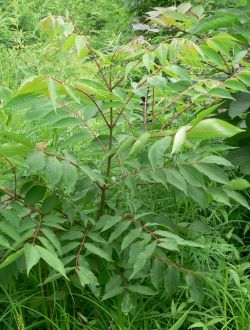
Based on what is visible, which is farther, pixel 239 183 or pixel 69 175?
pixel 239 183

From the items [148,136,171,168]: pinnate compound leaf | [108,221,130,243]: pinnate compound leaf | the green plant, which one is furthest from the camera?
[108,221,130,243]: pinnate compound leaf

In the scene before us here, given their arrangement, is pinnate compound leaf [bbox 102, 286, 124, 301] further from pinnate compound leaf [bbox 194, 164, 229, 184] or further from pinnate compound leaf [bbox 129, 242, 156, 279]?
pinnate compound leaf [bbox 194, 164, 229, 184]

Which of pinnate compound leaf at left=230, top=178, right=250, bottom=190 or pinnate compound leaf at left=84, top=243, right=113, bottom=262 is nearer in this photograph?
pinnate compound leaf at left=84, top=243, right=113, bottom=262

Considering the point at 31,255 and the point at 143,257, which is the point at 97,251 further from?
the point at 31,255

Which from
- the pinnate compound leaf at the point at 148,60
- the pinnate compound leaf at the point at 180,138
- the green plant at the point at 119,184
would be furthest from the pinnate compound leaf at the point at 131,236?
the pinnate compound leaf at the point at 148,60

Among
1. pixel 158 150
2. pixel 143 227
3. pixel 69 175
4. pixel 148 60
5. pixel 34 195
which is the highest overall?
pixel 148 60

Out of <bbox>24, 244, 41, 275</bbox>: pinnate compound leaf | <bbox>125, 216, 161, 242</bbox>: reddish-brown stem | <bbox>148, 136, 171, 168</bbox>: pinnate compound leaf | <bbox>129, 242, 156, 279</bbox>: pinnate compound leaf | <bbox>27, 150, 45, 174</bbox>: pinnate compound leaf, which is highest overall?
<bbox>148, 136, 171, 168</bbox>: pinnate compound leaf

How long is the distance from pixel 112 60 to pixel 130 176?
385mm

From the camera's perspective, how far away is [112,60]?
1837 mm

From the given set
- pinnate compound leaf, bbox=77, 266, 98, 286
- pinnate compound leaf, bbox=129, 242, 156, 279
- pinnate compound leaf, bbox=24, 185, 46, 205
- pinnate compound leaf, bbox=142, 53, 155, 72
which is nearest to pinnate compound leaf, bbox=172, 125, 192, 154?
pinnate compound leaf, bbox=142, 53, 155, 72

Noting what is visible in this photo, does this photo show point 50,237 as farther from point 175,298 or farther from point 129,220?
point 175,298

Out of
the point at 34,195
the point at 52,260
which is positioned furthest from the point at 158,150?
the point at 34,195

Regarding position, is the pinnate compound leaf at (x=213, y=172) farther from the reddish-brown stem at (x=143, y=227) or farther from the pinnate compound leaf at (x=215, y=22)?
the pinnate compound leaf at (x=215, y=22)

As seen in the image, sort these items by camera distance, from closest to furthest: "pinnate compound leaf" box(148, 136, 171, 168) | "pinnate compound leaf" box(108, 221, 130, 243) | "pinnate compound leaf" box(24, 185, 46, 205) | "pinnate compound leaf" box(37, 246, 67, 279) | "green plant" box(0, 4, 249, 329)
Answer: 1. "pinnate compound leaf" box(37, 246, 67, 279)
2. "pinnate compound leaf" box(148, 136, 171, 168)
3. "green plant" box(0, 4, 249, 329)
4. "pinnate compound leaf" box(108, 221, 130, 243)
5. "pinnate compound leaf" box(24, 185, 46, 205)
